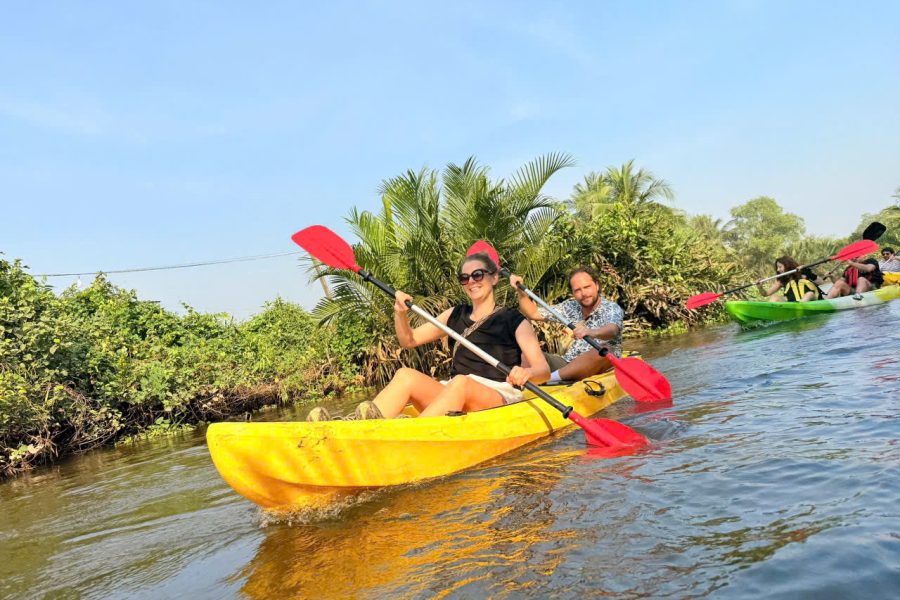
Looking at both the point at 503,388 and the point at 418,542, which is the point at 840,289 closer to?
the point at 503,388

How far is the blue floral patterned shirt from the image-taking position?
6164 mm

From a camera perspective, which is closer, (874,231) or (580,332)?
(580,332)

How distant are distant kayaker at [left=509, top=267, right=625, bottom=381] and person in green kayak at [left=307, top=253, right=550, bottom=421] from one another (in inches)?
55.6

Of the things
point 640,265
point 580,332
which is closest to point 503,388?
point 580,332

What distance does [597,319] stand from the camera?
626cm

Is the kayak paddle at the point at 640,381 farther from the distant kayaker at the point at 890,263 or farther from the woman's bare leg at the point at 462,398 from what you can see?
the distant kayaker at the point at 890,263

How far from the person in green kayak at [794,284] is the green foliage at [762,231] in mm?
37405

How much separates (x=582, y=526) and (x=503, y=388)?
1.98 m

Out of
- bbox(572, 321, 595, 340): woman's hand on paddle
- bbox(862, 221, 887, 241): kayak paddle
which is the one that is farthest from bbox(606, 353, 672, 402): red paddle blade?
bbox(862, 221, 887, 241): kayak paddle

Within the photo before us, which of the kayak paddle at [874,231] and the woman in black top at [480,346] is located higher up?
the kayak paddle at [874,231]

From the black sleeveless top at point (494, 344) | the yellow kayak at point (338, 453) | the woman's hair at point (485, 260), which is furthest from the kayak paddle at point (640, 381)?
the yellow kayak at point (338, 453)

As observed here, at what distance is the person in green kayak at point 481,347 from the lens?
4.13 meters

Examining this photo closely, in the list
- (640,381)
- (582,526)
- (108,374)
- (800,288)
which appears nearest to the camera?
(582,526)

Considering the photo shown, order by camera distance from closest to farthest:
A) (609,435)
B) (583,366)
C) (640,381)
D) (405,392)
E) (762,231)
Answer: (405,392)
(609,435)
(640,381)
(583,366)
(762,231)
